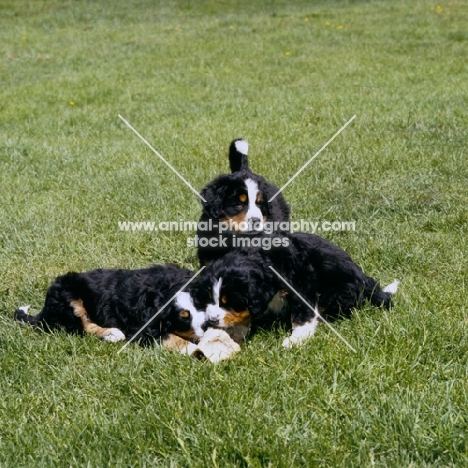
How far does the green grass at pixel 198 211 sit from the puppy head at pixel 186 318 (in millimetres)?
246

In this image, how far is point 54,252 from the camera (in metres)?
5.34

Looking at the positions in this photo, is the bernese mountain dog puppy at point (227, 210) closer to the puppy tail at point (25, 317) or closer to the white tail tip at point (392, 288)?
the white tail tip at point (392, 288)

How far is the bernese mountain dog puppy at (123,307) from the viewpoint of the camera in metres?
3.79

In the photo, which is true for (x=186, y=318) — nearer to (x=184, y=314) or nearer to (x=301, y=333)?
(x=184, y=314)

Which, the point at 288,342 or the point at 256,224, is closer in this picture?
the point at 288,342

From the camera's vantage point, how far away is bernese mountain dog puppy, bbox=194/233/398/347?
12.0ft

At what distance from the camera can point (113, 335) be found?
3.95m

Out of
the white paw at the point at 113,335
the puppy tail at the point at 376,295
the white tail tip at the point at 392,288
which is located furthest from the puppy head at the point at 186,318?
the white tail tip at the point at 392,288

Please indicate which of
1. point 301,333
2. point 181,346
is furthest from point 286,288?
point 181,346

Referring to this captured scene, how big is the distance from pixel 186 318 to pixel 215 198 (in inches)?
42.0

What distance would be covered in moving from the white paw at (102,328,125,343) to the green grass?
0.28ft

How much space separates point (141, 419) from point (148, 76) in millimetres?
10572

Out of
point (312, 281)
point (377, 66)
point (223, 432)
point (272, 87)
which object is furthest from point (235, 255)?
point (377, 66)

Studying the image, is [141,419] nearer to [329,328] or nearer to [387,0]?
[329,328]
